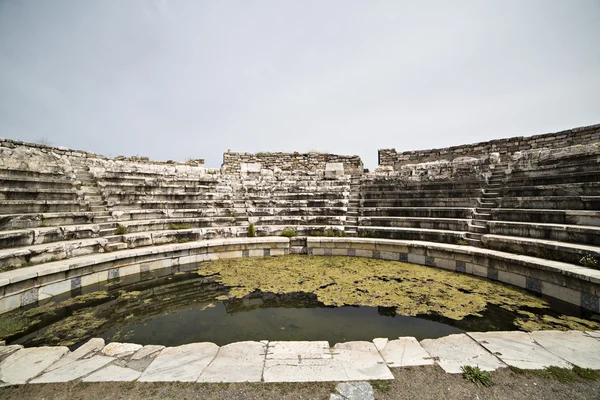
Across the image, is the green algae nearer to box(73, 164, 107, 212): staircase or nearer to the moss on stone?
the moss on stone

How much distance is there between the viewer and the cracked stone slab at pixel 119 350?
2.71m

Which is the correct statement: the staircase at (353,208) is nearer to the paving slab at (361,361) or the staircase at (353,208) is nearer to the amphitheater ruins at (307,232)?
the amphitheater ruins at (307,232)

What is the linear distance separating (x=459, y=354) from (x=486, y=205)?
5.72 metres

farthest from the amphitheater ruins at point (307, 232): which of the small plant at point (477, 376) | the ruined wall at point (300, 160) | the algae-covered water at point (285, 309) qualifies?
the ruined wall at point (300, 160)

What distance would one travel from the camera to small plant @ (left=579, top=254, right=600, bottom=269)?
4.11 meters

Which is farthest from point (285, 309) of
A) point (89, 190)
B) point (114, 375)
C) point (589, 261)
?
point (89, 190)

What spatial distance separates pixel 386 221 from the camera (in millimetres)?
7883

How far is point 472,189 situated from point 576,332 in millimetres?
5256

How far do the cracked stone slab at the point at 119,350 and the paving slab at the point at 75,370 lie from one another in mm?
69

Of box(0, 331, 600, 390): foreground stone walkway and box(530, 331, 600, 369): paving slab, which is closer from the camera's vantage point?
box(0, 331, 600, 390): foreground stone walkway

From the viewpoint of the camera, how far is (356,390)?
7.09 ft

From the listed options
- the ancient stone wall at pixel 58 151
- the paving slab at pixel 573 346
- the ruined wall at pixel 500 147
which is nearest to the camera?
the paving slab at pixel 573 346

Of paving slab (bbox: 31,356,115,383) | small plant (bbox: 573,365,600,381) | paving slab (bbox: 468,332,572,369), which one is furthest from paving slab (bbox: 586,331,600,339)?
paving slab (bbox: 31,356,115,383)

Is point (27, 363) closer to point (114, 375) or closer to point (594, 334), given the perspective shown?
point (114, 375)
